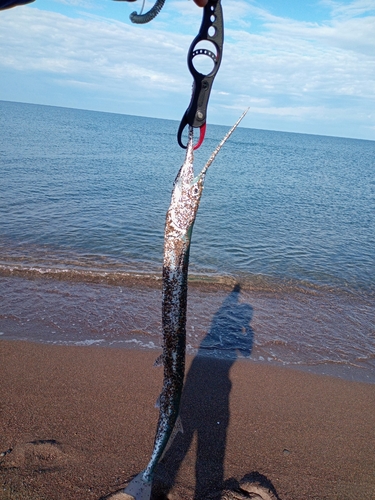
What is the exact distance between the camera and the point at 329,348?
875cm

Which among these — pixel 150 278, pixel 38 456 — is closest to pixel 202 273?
pixel 150 278

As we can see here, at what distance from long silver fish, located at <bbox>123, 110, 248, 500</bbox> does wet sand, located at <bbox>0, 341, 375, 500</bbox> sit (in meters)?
1.23

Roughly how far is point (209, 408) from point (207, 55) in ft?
17.3

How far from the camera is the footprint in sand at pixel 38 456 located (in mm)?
4805

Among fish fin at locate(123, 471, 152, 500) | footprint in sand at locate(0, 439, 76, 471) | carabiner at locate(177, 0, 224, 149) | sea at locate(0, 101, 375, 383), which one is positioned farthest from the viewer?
sea at locate(0, 101, 375, 383)

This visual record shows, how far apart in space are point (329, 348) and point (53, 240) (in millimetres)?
10323

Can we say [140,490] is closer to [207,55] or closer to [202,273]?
[207,55]

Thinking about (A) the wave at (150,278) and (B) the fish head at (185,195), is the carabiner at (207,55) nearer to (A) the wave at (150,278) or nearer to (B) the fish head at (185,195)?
(B) the fish head at (185,195)

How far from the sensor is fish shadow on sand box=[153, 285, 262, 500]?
4.89m

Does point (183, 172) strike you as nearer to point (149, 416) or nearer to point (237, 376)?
point (149, 416)

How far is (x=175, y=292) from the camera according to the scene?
306 cm

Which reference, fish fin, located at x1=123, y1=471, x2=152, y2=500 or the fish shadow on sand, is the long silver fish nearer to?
fish fin, located at x1=123, y1=471, x2=152, y2=500

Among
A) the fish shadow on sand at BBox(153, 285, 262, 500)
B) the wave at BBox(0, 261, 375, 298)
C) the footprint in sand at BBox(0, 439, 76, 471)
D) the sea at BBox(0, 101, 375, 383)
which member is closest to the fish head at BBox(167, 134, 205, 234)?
the fish shadow on sand at BBox(153, 285, 262, 500)

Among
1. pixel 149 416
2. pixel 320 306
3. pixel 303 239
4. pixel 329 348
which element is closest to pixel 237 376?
pixel 149 416
